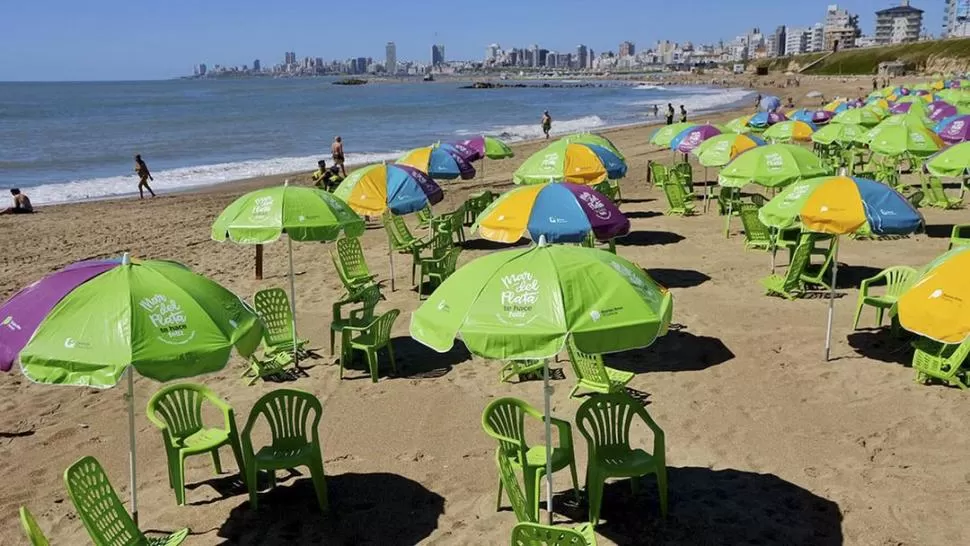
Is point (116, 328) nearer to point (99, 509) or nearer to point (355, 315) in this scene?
point (99, 509)

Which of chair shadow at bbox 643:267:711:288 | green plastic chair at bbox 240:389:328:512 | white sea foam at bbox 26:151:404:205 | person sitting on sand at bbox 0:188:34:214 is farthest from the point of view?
white sea foam at bbox 26:151:404:205

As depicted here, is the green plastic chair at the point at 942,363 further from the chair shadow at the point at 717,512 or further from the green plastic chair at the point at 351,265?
the green plastic chair at the point at 351,265

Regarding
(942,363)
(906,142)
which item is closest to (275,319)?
(942,363)

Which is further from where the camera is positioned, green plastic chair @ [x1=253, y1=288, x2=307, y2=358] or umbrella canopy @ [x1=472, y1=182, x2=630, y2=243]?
green plastic chair @ [x1=253, y1=288, x2=307, y2=358]

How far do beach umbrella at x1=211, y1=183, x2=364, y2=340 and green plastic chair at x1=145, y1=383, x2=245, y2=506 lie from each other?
6.16 ft

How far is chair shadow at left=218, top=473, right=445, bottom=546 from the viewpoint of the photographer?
5.40 m

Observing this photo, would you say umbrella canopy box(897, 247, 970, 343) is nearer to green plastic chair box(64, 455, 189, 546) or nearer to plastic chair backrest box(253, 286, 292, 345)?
green plastic chair box(64, 455, 189, 546)

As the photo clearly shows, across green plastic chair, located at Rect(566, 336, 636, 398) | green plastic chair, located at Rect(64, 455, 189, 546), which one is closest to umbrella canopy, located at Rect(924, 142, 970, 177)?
green plastic chair, located at Rect(566, 336, 636, 398)

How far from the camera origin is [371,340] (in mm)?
8102

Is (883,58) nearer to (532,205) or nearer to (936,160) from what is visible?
(936,160)

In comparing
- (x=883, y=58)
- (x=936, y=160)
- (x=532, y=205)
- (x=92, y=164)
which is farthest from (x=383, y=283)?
(x=883, y=58)

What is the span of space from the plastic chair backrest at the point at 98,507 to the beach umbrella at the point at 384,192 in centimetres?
577

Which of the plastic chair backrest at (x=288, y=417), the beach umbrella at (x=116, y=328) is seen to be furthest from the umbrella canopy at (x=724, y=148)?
the beach umbrella at (x=116, y=328)

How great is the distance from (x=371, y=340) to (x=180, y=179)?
23.3 metres
